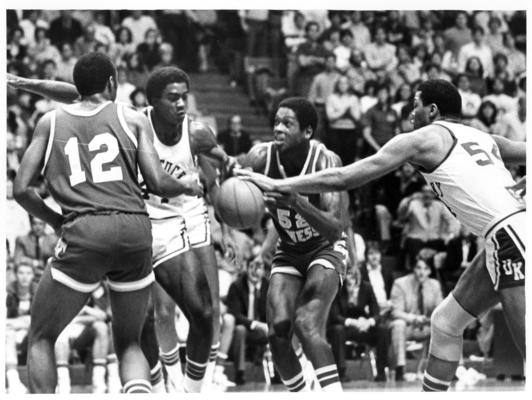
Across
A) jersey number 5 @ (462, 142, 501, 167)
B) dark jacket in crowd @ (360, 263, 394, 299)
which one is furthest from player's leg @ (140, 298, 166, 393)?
jersey number 5 @ (462, 142, 501, 167)

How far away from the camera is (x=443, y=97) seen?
24.0 ft

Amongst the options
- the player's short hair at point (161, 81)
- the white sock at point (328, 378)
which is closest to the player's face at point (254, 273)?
the player's short hair at point (161, 81)

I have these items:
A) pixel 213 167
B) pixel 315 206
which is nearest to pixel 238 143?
pixel 213 167

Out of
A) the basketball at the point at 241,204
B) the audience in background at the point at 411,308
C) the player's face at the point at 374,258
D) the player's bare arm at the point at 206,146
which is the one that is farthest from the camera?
the player's face at the point at 374,258

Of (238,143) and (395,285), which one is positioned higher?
(238,143)

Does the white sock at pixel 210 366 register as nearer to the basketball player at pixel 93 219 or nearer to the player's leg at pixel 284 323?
the player's leg at pixel 284 323

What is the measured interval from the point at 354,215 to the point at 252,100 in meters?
1.83

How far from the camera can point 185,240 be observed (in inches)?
330

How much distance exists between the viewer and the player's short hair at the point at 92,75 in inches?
269

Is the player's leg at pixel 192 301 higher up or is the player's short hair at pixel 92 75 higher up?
the player's short hair at pixel 92 75

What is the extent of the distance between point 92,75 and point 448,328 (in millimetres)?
2768

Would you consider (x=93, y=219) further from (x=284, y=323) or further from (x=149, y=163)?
(x=284, y=323)

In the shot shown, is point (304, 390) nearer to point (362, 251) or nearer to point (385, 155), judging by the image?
point (385, 155)

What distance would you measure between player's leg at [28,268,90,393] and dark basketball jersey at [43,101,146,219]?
0.45 m
